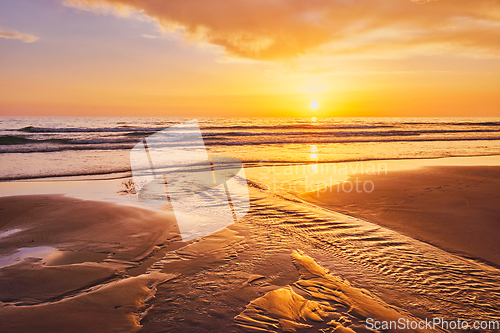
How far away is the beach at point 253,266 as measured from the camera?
2537mm

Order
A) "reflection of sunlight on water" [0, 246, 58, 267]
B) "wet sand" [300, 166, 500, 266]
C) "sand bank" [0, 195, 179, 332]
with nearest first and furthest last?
1. "sand bank" [0, 195, 179, 332]
2. "reflection of sunlight on water" [0, 246, 58, 267]
3. "wet sand" [300, 166, 500, 266]

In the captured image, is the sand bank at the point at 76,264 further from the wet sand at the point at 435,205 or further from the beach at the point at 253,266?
the wet sand at the point at 435,205

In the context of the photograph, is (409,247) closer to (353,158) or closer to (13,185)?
(353,158)

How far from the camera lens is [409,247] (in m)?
4.06

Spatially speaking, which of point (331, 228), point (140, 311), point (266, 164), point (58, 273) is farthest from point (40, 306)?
point (266, 164)

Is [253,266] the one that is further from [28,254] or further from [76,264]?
[28,254]

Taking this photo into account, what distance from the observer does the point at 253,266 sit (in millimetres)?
3402

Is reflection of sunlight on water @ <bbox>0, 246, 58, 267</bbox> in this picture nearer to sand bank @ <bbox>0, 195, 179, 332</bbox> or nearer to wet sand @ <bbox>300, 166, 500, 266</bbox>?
sand bank @ <bbox>0, 195, 179, 332</bbox>

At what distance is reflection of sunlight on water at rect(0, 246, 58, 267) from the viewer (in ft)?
11.4

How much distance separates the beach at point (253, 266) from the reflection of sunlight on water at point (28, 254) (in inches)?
1.3

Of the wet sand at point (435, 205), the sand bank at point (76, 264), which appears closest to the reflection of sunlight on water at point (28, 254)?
the sand bank at point (76, 264)

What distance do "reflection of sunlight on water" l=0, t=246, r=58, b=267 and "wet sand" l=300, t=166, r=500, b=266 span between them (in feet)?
18.0

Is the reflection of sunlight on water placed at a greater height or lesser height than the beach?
greater

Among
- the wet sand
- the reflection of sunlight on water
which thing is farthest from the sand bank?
the wet sand
